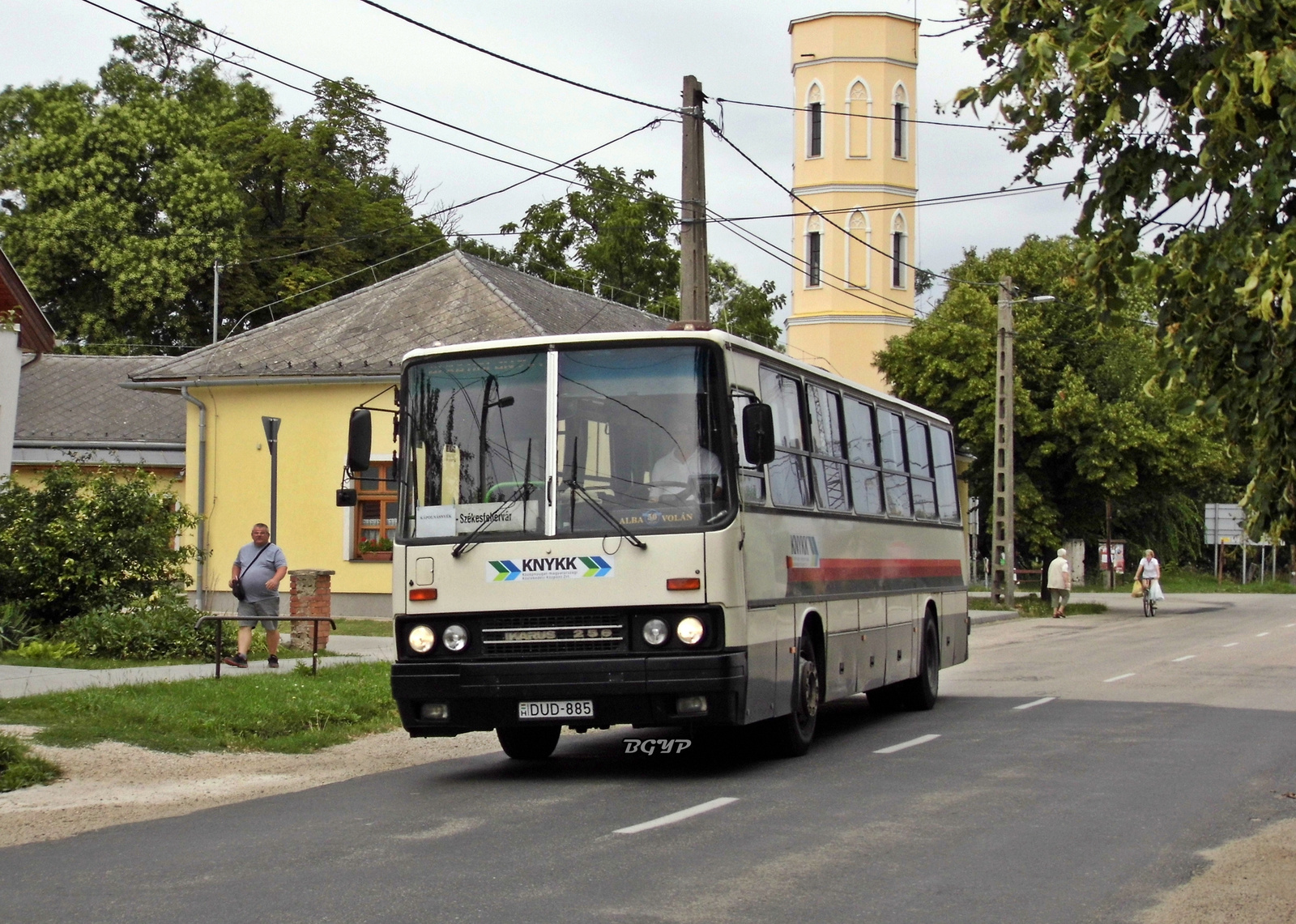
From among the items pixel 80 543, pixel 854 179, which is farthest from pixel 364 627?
pixel 854 179

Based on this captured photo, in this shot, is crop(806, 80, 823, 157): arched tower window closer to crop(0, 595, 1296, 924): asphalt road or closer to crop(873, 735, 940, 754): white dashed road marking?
crop(0, 595, 1296, 924): asphalt road

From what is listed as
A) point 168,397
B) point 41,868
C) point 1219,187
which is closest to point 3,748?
point 41,868

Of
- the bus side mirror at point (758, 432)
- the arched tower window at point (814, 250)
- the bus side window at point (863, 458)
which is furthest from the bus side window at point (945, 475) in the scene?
the arched tower window at point (814, 250)

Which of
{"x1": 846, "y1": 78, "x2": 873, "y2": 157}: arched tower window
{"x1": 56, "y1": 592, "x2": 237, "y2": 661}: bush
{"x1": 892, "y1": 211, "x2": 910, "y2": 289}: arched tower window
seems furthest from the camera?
{"x1": 892, "y1": 211, "x2": 910, "y2": 289}: arched tower window

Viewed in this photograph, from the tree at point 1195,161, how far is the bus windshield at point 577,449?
3.56 metres

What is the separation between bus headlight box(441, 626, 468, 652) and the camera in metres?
11.4

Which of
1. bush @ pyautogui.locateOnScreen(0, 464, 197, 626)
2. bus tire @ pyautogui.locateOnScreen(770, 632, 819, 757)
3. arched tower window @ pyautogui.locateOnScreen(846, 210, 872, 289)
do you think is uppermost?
arched tower window @ pyautogui.locateOnScreen(846, 210, 872, 289)

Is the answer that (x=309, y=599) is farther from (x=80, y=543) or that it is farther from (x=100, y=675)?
(x=100, y=675)

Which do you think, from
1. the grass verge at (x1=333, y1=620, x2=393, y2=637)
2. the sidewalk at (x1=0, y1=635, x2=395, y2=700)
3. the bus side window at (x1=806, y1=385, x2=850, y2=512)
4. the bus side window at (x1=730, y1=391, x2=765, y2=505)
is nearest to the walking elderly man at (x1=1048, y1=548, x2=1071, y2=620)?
the grass verge at (x1=333, y1=620, x2=393, y2=637)

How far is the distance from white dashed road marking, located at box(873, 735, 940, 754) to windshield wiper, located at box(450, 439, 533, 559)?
381 centimetres

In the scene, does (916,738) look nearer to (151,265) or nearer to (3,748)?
(3,748)

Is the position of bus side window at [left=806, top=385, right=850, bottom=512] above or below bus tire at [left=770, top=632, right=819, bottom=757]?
above

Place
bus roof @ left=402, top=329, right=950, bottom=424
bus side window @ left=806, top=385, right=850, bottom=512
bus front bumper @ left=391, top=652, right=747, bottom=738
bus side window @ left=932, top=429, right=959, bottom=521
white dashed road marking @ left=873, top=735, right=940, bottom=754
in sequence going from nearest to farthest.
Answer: bus front bumper @ left=391, top=652, right=747, bottom=738 → bus roof @ left=402, top=329, right=950, bottom=424 → white dashed road marking @ left=873, top=735, right=940, bottom=754 → bus side window @ left=806, top=385, right=850, bottom=512 → bus side window @ left=932, top=429, right=959, bottom=521

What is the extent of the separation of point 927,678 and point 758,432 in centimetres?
674
